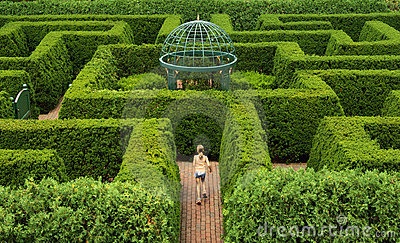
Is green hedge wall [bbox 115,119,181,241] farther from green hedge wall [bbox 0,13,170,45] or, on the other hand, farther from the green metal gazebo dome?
green hedge wall [bbox 0,13,170,45]

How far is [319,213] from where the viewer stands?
9922mm

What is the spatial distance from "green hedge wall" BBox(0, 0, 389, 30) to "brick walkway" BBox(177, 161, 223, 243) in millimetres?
14423

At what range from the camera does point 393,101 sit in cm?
1584

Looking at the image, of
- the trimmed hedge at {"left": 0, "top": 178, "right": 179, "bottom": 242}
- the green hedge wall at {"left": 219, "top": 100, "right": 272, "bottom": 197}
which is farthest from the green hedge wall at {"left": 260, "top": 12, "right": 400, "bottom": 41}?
the trimmed hedge at {"left": 0, "top": 178, "right": 179, "bottom": 242}

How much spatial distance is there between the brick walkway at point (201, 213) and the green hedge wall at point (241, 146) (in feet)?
2.43

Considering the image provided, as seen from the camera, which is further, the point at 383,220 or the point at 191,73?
the point at 191,73

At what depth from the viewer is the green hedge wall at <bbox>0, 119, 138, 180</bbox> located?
537 inches

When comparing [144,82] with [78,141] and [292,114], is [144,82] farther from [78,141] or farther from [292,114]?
[78,141]

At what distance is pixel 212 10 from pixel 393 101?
14.2 meters

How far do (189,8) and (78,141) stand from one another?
51.9ft

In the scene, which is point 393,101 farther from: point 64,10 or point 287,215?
point 64,10

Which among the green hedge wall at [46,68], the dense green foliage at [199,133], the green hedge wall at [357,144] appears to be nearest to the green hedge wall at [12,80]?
the green hedge wall at [46,68]

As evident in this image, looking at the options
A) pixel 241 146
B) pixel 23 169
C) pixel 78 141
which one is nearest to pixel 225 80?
pixel 241 146

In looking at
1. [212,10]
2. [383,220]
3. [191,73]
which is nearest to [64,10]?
[212,10]
